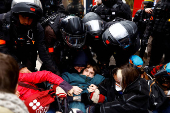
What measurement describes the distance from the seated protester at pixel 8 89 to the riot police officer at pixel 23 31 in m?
1.14

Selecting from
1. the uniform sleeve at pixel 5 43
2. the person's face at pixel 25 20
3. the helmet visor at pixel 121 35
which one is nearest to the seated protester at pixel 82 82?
the helmet visor at pixel 121 35

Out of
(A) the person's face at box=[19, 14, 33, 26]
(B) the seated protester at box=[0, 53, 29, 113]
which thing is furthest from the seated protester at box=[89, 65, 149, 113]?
(A) the person's face at box=[19, 14, 33, 26]

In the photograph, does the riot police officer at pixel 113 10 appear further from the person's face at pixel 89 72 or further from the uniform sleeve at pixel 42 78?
the uniform sleeve at pixel 42 78

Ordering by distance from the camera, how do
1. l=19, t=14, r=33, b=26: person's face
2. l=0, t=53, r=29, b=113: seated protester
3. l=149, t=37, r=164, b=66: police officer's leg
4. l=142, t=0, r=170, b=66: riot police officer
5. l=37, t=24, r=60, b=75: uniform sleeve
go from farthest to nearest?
1. l=149, t=37, r=164, b=66: police officer's leg
2. l=142, t=0, r=170, b=66: riot police officer
3. l=37, t=24, r=60, b=75: uniform sleeve
4. l=19, t=14, r=33, b=26: person's face
5. l=0, t=53, r=29, b=113: seated protester

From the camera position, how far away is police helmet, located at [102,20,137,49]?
5.71 ft

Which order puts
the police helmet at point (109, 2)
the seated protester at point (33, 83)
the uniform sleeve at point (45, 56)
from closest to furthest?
1. the seated protester at point (33, 83)
2. the uniform sleeve at point (45, 56)
3. the police helmet at point (109, 2)

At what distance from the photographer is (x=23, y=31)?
5.94ft

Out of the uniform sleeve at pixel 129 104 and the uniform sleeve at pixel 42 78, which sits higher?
the uniform sleeve at pixel 42 78

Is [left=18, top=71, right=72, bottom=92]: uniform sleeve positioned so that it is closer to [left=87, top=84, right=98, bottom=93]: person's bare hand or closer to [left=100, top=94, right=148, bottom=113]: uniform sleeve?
[left=87, top=84, right=98, bottom=93]: person's bare hand

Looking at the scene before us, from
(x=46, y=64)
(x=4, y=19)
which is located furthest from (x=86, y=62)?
(x=4, y=19)

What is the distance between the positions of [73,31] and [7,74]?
51.0 inches

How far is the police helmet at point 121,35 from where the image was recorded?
174 cm

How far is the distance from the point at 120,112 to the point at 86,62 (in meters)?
0.94

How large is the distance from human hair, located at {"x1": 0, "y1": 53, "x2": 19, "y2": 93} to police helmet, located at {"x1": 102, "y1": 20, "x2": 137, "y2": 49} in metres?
1.32
